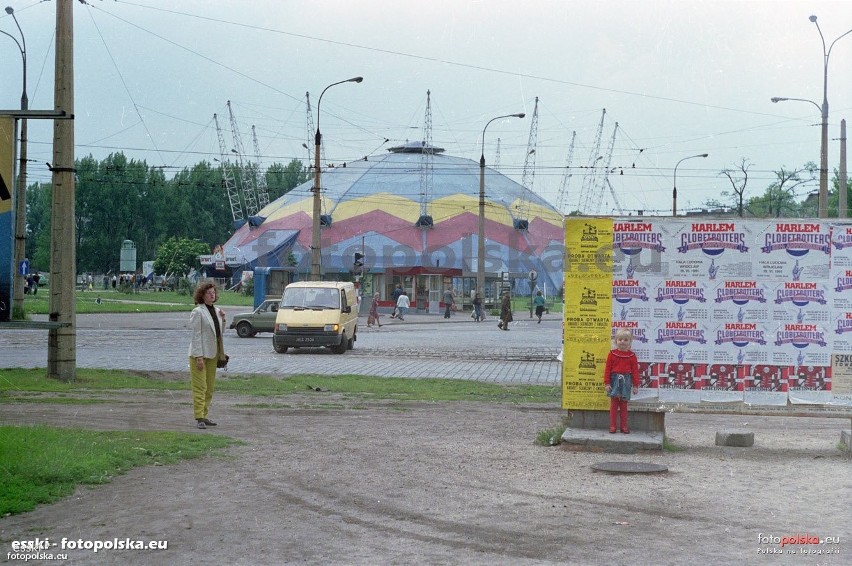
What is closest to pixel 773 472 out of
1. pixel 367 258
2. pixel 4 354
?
pixel 4 354

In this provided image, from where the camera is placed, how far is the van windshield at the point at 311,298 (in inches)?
1158

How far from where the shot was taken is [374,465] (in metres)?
10.1

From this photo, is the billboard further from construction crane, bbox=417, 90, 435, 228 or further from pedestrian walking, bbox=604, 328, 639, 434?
construction crane, bbox=417, 90, 435, 228

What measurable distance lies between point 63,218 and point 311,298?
12.3 m

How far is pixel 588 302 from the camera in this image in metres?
11.9

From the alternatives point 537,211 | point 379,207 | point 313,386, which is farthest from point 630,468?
point 537,211

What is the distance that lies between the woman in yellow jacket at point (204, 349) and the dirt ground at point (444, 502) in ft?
1.11

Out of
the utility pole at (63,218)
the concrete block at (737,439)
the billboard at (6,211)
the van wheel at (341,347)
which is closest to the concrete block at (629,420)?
the concrete block at (737,439)

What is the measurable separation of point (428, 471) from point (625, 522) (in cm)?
253

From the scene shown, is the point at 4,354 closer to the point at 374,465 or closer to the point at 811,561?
the point at 374,465

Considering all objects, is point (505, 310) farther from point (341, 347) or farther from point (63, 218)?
point (63, 218)

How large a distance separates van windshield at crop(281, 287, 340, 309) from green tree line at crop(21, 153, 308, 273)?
8069 centimetres

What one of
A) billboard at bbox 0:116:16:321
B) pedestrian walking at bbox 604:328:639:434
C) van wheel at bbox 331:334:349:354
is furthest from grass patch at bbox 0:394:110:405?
van wheel at bbox 331:334:349:354

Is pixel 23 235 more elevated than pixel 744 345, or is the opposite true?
pixel 23 235
